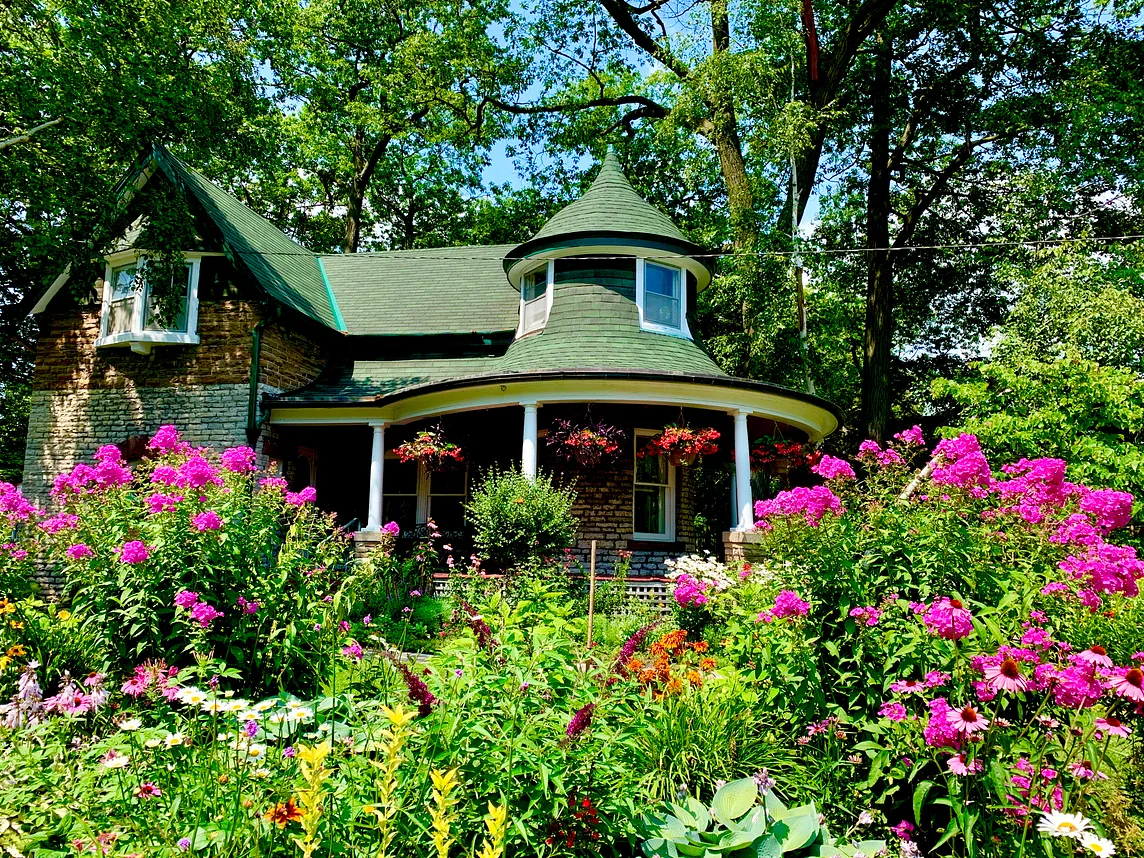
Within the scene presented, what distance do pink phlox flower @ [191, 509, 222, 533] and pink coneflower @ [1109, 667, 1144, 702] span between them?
13.7ft

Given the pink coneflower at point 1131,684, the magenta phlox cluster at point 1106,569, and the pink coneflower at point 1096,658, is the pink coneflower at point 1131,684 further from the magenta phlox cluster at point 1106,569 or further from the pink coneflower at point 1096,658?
the magenta phlox cluster at point 1106,569

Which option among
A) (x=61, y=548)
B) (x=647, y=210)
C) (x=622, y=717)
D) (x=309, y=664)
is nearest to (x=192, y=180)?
(x=647, y=210)

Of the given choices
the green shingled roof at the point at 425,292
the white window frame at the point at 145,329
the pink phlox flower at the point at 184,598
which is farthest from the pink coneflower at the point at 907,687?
the white window frame at the point at 145,329

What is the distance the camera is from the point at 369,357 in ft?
57.4

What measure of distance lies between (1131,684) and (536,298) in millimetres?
13910

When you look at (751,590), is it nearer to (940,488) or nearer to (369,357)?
(940,488)

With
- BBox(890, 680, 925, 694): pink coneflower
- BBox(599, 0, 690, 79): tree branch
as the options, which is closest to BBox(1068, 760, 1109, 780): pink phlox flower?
BBox(890, 680, 925, 694): pink coneflower

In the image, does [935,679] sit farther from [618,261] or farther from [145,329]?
[145,329]

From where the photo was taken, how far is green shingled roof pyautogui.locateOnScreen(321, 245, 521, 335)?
17.2 meters

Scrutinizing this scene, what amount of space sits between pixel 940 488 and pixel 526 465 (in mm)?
8229

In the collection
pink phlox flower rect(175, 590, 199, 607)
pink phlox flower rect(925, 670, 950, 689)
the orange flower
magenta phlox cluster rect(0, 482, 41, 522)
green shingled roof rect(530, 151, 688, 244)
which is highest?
green shingled roof rect(530, 151, 688, 244)

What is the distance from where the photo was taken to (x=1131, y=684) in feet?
8.78

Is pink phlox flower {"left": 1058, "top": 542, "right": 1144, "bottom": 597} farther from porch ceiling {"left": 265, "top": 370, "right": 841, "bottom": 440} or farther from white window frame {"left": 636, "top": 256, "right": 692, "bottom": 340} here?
white window frame {"left": 636, "top": 256, "right": 692, "bottom": 340}

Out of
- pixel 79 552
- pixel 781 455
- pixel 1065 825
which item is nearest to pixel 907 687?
pixel 1065 825
